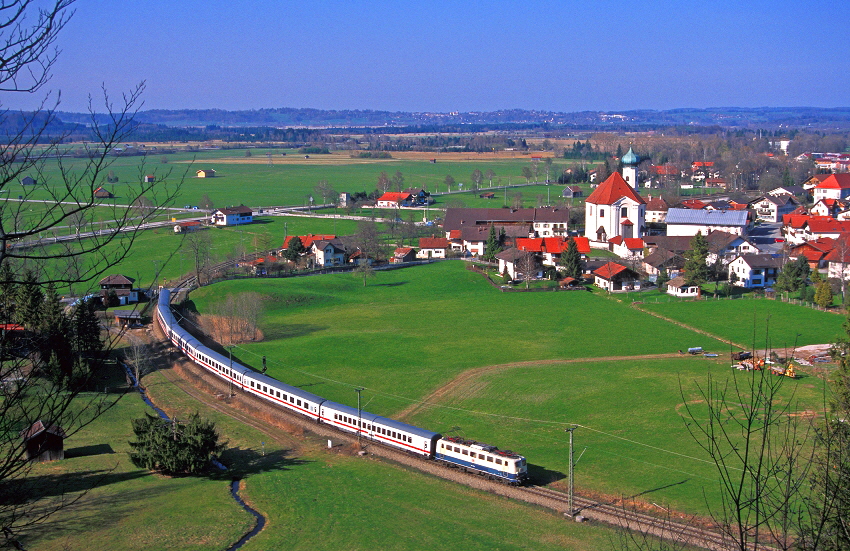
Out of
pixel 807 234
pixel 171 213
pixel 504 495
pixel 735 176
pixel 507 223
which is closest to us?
pixel 504 495

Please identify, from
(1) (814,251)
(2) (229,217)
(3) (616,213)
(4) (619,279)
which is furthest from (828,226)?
(2) (229,217)

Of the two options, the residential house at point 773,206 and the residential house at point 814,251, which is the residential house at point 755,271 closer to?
the residential house at point 814,251

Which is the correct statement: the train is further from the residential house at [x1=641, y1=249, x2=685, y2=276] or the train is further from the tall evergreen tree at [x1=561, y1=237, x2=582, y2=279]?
the residential house at [x1=641, y1=249, x2=685, y2=276]

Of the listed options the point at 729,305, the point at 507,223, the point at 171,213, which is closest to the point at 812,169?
the point at 507,223

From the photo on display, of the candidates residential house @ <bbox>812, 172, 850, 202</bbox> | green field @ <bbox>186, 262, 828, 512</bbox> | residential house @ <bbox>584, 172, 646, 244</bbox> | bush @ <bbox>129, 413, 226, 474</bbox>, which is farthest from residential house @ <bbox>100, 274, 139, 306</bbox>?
residential house @ <bbox>812, 172, 850, 202</bbox>

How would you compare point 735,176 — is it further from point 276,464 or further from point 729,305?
point 276,464

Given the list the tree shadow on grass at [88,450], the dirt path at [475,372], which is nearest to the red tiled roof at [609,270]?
the dirt path at [475,372]
